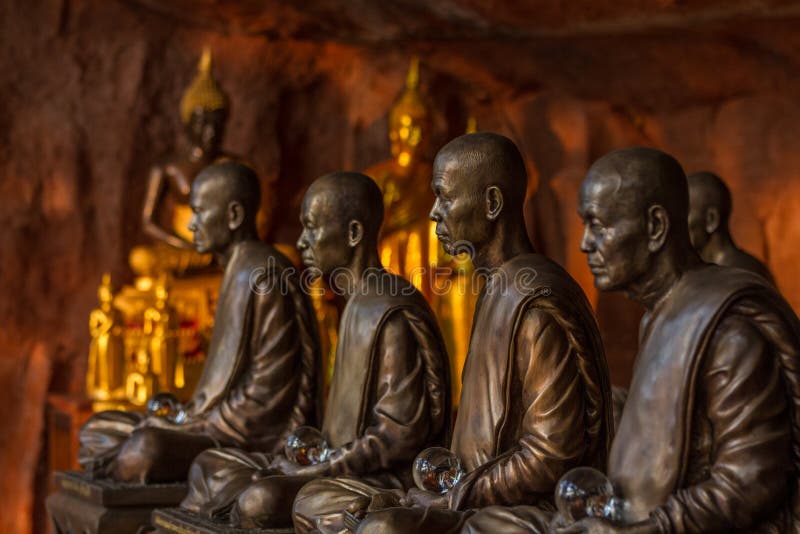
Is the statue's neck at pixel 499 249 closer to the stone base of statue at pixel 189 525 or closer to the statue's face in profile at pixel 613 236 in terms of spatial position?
the statue's face in profile at pixel 613 236

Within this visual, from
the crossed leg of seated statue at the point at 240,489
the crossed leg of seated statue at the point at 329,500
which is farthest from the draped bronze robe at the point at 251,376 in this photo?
the crossed leg of seated statue at the point at 329,500

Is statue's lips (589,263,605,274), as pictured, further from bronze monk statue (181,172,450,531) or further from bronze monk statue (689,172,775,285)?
bronze monk statue (689,172,775,285)

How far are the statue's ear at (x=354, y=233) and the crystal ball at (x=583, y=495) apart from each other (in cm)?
177

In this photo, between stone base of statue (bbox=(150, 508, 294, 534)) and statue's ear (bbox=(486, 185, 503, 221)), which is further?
stone base of statue (bbox=(150, 508, 294, 534))

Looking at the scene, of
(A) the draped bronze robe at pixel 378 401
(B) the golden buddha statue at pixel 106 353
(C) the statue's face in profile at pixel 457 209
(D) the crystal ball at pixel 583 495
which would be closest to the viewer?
(D) the crystal ball at pixel 583 495

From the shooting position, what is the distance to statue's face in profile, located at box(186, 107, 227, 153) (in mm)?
8406

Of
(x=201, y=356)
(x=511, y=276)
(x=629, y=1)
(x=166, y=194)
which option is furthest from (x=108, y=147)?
A: (x=511, y=276)

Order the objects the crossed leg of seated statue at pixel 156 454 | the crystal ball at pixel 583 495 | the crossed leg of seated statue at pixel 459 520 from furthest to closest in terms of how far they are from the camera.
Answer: the crossed leg of seated statue at pixel 156 454
the crossed leg of seated statue at pixel 459 520
the crystal ball at pixel 583 495

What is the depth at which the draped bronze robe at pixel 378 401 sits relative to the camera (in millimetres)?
4082

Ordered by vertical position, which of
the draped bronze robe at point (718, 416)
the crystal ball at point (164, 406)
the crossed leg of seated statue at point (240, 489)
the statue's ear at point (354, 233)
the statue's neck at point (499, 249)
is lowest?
the crossed leg of seated statue at point (240, 489)

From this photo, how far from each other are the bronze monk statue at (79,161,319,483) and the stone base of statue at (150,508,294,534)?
0.34m

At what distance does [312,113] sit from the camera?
984 centimetres

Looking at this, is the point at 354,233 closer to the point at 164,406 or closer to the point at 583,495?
the point at 164,406

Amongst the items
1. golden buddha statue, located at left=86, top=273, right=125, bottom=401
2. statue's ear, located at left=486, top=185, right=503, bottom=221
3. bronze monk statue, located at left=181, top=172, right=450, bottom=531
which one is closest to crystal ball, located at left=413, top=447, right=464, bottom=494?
bronze monk statue, located at left=181, top=172, right=450, bottom=531
